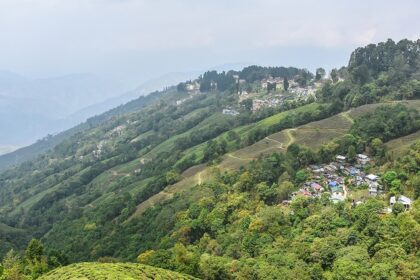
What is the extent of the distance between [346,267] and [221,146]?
55722 mm

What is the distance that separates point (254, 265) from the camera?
41750mm

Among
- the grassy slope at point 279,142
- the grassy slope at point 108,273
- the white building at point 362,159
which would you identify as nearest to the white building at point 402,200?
the white building at point 362,159

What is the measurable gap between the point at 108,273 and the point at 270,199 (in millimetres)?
31083

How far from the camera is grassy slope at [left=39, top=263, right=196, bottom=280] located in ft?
104

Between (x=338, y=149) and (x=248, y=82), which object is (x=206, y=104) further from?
(x=338, y=149)

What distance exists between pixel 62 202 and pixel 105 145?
179 ft

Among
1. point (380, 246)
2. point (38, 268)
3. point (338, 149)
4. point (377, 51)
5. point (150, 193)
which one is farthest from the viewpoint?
point (377, 51)

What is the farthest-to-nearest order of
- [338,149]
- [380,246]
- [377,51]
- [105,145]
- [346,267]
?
[105,145] → [377,51] → [338,149] → [380,246] → [346,267]

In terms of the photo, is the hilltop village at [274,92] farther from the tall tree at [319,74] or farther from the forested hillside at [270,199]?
the forested hillside at [270,199]

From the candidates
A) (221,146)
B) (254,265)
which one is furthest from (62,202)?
(254,265)

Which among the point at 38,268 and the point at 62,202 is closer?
the point at 38,268

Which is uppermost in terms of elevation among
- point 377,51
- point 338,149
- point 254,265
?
point 377,51

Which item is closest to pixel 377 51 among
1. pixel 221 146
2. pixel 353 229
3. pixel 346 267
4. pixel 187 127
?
pixel 221 146

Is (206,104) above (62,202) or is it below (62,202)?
above
